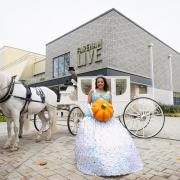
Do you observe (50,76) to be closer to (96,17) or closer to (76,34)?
(76,34)

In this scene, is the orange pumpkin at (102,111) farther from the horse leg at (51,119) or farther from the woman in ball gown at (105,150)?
the horse leg at (51,119)

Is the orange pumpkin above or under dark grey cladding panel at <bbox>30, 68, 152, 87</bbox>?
under

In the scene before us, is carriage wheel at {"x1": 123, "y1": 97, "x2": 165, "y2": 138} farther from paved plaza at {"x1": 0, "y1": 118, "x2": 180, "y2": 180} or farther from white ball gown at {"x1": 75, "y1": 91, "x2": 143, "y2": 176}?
white ball gown at {"x1": 75, "y1": 91, "x2": 143, "y2": 176}

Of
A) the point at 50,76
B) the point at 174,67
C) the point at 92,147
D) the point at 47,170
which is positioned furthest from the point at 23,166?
the point at 174,67

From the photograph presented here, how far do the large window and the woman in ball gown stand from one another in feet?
61.4

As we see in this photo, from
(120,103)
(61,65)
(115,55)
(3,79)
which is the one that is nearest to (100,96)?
(120,103)

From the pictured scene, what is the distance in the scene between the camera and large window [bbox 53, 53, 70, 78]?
22.3 m

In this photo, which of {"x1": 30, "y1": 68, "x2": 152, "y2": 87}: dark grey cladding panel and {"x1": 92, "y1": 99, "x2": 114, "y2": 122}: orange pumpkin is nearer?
{"x1": 92, "y1": 99, "x2": 114, "y2": 122}: orange pumpkin

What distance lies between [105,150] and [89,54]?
16082mm

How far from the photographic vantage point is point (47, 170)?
3406mm

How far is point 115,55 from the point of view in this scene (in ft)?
58.1

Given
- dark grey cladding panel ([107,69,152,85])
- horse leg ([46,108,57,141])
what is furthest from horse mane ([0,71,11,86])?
dark grey cladding panel ([107,69,152,85])

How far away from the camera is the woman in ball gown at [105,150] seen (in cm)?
315

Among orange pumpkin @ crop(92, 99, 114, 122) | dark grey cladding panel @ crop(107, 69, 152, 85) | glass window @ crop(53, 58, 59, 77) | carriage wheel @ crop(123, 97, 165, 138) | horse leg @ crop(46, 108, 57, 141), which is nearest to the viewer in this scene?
orange pumpkin @ crop(92, 99, 114, 122)
